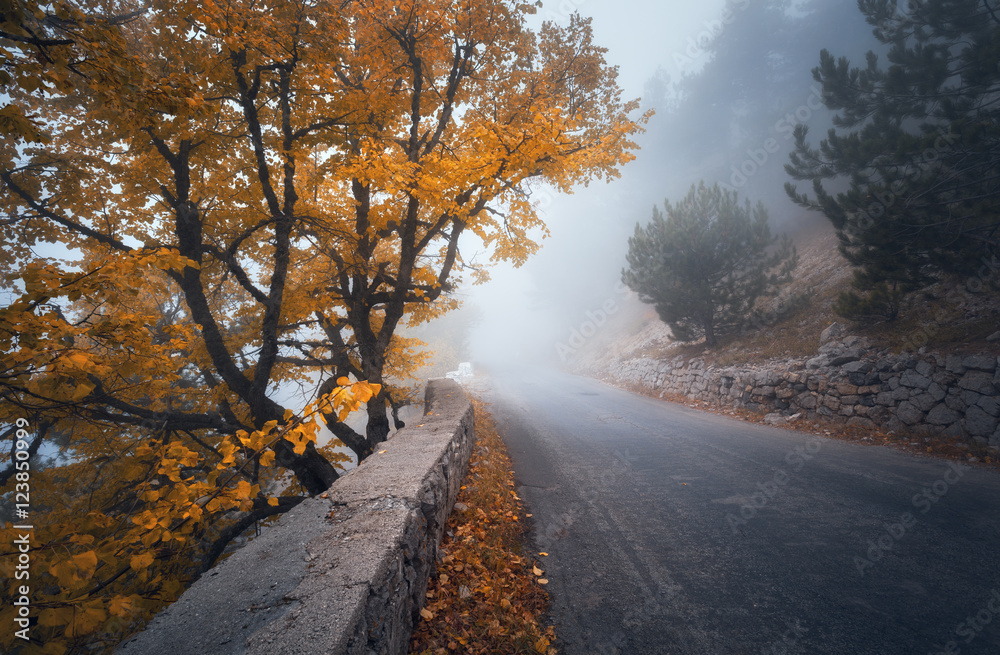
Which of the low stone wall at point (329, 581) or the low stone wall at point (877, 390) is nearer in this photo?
the low stone wall at point (329, 581)

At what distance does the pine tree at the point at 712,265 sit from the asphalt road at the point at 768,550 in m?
7.30

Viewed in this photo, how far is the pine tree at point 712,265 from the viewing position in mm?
12641

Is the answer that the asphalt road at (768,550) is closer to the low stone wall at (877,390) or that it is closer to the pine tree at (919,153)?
the low stone wall at (877,390)

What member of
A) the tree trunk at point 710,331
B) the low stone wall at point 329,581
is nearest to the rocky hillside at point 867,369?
the tree trunk at point 710,331

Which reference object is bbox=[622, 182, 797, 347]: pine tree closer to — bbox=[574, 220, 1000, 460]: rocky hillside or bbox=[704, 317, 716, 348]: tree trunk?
bbox=[704, 317, 716, 348]: tree trunk

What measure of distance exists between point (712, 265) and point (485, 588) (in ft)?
44.5

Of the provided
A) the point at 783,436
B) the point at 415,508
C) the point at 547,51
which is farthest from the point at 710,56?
the point at 415,508

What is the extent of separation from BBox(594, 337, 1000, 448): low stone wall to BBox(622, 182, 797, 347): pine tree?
→ 3.34m

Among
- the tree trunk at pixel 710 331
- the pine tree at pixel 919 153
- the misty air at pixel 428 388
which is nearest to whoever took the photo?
the misty air at pixel 428 388

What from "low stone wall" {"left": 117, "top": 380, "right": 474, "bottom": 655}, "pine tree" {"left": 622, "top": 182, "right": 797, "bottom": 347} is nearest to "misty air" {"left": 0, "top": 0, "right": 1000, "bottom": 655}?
"low stone wall" {"left": 117, "top": 380, "right": 474, "bottom": 655}

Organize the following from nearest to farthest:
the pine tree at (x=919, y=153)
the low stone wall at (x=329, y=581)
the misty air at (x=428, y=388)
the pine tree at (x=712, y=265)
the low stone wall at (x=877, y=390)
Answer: the low stone wall at (x=329, y=581) → the misty air at (x=428, y=388) → the low stone wall at (x=877, y=390) → the pine tree at (x=919, y=153) → the pine tree at (x=712, y=265)

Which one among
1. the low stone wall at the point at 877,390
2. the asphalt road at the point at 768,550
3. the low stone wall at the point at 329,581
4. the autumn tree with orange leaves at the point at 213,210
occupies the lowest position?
the low stone wall at the point at 877,390

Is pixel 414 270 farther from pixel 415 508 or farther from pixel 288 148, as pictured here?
pixel 415 508

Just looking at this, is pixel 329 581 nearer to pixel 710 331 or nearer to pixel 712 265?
pixel 710 331
